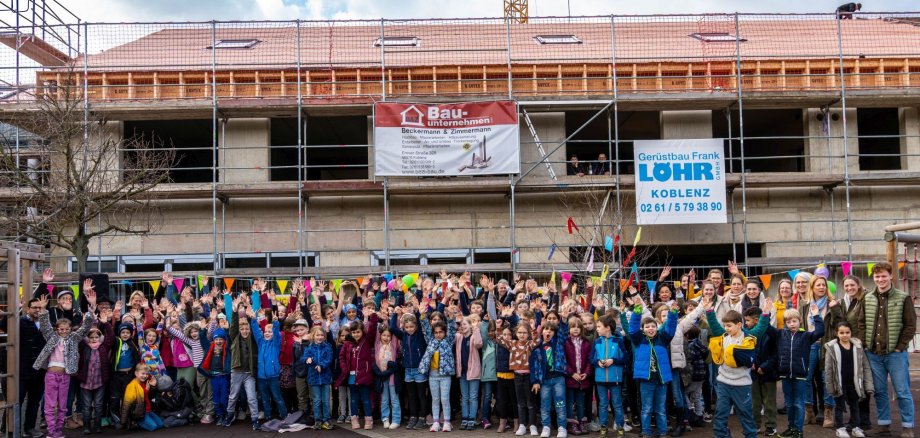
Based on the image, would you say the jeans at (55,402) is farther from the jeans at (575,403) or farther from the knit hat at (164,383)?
the jeans at (575,403)

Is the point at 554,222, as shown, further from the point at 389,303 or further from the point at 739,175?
the point at 389,303

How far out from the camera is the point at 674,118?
2108 centimetres

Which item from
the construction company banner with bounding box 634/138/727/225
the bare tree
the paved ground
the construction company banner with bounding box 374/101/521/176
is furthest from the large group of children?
the construction company banner with bounding box 634/138/727/225

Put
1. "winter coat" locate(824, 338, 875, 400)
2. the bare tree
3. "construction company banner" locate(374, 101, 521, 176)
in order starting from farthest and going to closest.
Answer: "construction company banner" locate(374, 101, 521, 176) → the bare tree → "winter coat" locate(824, 338, 875, 400)

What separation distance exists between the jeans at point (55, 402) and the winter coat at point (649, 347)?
736cm

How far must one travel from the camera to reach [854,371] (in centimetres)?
991

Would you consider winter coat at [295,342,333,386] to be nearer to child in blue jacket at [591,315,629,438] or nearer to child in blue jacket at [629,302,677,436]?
child in blue jacket at [591,315,629,438]

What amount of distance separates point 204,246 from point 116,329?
27.6 ft

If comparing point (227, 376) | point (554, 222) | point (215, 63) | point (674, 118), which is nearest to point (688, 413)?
point (227, 376)

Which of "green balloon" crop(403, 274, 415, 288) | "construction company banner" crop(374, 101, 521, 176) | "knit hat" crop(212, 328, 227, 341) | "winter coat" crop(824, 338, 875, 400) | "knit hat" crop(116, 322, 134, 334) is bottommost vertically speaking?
"winter coat" crop(824, 338, 875, 400)

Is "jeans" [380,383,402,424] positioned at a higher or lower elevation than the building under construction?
lower

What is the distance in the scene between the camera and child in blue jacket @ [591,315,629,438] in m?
10.2

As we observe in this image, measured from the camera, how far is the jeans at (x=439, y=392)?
439 inches

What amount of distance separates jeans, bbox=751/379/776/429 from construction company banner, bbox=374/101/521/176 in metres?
10.4
